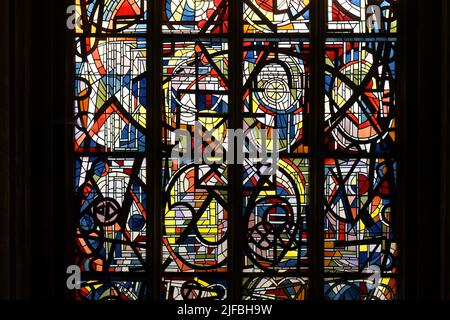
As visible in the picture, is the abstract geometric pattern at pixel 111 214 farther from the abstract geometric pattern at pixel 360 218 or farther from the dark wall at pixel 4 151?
the abstract geometric pattern at pixel 360 218

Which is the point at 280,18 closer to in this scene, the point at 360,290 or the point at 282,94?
the point at 282,94

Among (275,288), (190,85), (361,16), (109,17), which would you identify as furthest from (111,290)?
(361,16)

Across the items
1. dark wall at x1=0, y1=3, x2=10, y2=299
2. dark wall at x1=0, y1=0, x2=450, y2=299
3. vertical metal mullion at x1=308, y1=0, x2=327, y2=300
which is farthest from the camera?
vertical metal mullion at x1=308, y1=0, x2=327, y2=300

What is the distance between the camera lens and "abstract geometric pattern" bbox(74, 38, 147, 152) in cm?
406

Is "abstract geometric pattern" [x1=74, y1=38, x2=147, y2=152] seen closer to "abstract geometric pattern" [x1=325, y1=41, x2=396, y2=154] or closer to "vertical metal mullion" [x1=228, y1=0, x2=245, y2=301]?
"vertical metal mullion" [x1=228, y1=0, x2=245, y2=301]

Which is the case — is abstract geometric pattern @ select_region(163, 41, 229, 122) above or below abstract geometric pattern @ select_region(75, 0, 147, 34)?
below

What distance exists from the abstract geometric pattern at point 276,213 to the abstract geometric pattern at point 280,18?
0.83m

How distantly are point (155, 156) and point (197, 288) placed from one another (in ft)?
2.84

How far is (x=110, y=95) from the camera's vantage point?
4074 millimetres

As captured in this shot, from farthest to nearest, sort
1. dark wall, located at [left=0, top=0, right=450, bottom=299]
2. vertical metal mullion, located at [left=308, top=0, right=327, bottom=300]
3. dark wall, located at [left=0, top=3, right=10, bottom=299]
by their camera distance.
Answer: vertical metal mullion, located at [left=308, top=0, right=327, bottom=300], dark wall, located at [left=0, top=0, right=450, bottom=299], dark wall, located at [left=0, top=3, right=10, bottom=299]

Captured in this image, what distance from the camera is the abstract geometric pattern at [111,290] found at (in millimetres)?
4066

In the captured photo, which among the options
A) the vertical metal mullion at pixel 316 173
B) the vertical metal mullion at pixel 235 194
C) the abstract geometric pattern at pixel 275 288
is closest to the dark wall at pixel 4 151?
the vertical metal mullion at pixel 235 194

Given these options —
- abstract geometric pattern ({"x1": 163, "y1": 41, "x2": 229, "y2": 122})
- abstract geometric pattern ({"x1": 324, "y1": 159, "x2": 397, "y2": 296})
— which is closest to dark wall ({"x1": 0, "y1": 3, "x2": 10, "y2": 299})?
abstract geometric pattern ({"x1": 163, "y1": 41, "x2": 229, "y2": 122})

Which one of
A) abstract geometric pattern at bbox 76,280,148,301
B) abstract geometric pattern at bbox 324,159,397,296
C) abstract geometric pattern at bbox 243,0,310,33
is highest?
abstract geometric pattern at bbox 243,0,310,33
